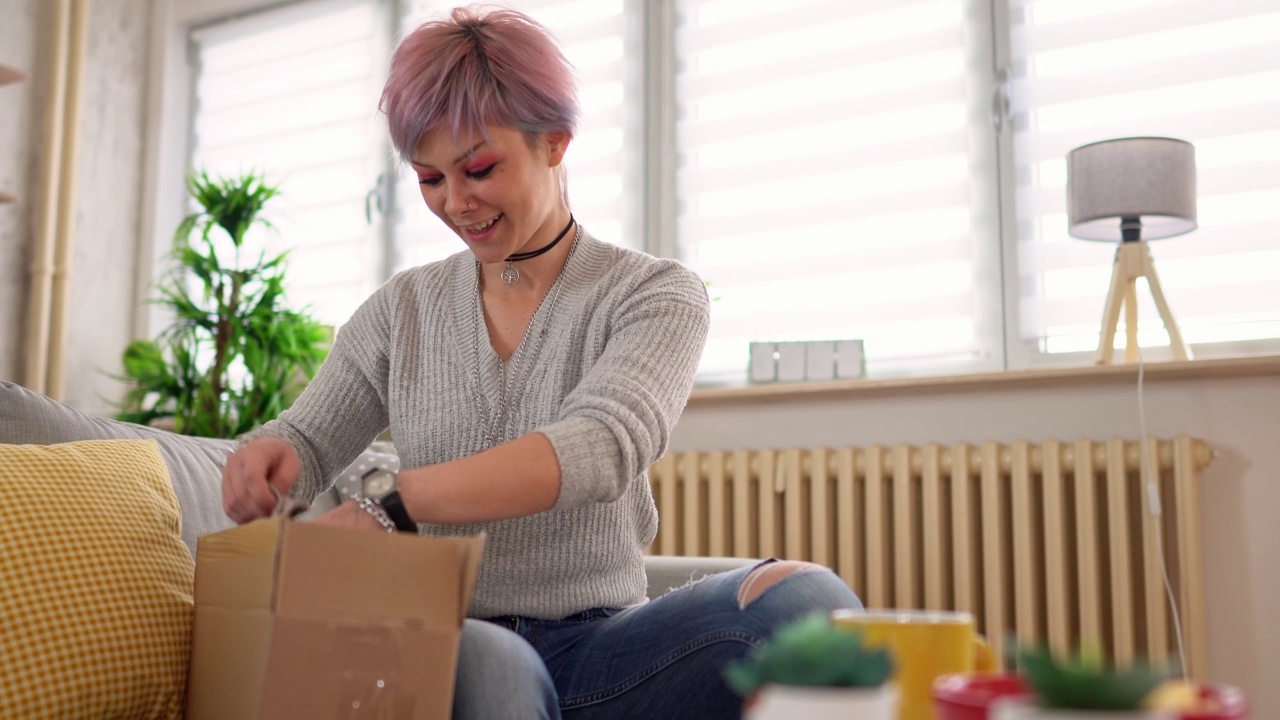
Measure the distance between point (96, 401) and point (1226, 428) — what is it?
3069 millimetres

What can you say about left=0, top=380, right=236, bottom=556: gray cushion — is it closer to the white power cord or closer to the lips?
the lips

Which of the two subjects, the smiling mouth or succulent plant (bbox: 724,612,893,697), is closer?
succulent plant (bbox: 724,612,893,697)

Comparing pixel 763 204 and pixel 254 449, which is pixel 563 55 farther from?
pixel 763 204

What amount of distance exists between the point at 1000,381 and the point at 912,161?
0.65 m

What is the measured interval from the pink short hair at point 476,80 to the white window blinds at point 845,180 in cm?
154

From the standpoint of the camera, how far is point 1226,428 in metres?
2.35

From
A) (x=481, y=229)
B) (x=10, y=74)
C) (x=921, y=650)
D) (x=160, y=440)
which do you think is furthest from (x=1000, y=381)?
(x=10, y=74)

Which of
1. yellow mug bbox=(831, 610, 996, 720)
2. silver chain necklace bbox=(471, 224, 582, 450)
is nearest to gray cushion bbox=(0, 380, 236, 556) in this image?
silver chain necklace bbox=(471, 224, 582, 450)

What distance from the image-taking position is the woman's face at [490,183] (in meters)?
1.37

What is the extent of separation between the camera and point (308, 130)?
3.78 meters

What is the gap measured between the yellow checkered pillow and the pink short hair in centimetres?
52

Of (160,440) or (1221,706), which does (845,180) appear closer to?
(160,440)

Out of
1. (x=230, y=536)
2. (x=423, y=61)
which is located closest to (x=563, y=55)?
(x=423, y=61)

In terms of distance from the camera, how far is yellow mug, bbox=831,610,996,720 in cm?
60
